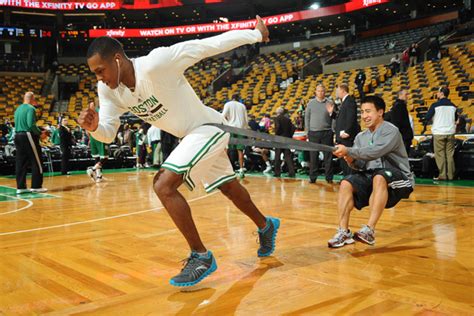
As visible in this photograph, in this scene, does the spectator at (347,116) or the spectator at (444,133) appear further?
the spectator at (444,133)

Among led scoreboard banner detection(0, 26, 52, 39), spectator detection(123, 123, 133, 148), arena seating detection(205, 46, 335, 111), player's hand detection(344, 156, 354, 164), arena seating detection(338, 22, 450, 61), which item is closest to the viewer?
player's hand detection(344, 156, 354, 164)

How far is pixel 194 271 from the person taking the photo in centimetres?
237

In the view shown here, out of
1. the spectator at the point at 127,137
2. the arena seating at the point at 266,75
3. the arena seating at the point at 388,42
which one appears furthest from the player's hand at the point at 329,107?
the arena seating at the point at 388,42

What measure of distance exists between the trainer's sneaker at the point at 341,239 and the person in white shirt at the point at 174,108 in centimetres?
99

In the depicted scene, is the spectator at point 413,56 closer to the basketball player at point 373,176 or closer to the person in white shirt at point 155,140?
the person in white shirt at point 155,140

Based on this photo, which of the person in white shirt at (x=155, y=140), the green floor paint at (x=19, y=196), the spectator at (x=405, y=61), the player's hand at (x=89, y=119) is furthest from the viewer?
the spectator at (x=405, y=61)

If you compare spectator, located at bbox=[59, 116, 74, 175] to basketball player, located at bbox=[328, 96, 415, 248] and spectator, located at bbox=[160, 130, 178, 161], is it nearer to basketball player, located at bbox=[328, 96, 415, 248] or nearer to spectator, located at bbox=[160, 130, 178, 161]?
spectator, located at bbox=[160, 130, 178, 161]

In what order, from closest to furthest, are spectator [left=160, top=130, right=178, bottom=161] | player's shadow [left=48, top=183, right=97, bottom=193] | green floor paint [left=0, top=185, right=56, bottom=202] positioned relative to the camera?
green floor paint [left=0, top=185, right=56, bottom=202] → player's shadow [left=48, top=183, right=97, bottom=193] → spectator [left=160, top=130, right=178, bottom=161]

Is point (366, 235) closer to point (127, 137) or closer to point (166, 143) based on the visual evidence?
point (166, 143)

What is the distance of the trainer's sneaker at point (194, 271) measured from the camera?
2324mm

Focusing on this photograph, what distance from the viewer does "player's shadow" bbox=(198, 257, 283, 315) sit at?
2005mm

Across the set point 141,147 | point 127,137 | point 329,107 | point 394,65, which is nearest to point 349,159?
point 329,107

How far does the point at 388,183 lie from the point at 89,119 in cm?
204

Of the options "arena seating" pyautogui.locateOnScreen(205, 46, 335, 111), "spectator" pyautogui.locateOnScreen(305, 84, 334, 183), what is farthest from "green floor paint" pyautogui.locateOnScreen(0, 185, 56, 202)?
"arena seating" pyautogui.locateOnScreen(205, 46, 335, 111)
